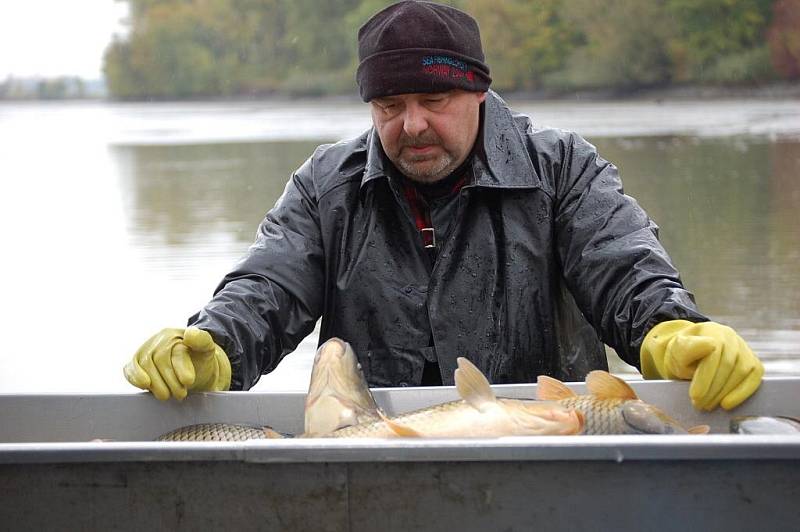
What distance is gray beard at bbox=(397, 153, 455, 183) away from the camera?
12.7 feet

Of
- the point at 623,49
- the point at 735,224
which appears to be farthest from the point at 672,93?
the point at 735,224

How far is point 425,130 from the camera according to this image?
12.4ft

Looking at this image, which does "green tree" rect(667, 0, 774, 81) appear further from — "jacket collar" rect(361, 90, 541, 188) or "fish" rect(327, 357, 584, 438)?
"fish" rect(327, 357, 584, 438)

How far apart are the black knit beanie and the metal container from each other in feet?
5.38

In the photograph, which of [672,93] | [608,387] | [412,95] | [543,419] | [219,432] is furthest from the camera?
[672,93]

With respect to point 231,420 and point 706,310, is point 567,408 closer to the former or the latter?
point 231,420

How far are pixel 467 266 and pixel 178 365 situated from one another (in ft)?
3.65

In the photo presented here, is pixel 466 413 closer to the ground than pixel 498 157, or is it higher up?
closer to the ground

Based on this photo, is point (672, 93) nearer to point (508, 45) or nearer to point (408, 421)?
point (508, 45)

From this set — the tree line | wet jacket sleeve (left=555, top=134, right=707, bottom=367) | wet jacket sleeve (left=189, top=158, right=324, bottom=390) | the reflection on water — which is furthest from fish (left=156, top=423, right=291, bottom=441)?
the tree line

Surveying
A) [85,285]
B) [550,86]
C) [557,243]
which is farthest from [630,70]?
[557,243]

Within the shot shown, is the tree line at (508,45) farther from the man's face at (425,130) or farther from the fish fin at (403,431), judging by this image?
the fish fin at (403,431)

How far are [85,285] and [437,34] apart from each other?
7488 mm

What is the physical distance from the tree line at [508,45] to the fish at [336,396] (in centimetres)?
5678
